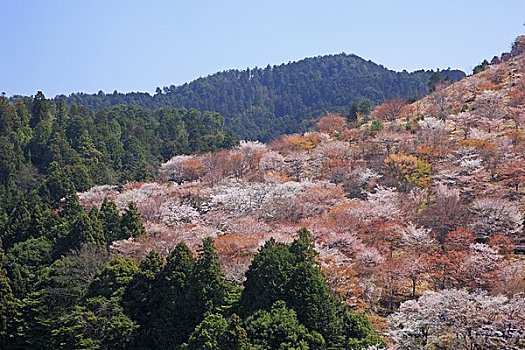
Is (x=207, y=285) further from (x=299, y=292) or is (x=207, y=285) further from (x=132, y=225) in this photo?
(x=132, y=225)

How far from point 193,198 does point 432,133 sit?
1709cm

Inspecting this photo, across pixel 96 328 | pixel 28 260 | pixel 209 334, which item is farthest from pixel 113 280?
pixel 28 260

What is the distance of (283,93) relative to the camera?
120m

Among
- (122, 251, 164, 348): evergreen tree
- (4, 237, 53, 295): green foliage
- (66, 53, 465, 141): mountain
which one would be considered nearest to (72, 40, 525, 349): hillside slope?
(122, 251, 164, 348): evergreen tree

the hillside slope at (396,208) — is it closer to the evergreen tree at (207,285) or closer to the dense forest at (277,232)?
the dense forest at (277,232)

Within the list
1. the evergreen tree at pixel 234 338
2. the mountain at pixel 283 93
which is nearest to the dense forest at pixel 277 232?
the evergreen tree at pixel 234 338

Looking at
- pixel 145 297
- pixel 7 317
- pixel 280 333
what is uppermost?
pixel 145 297

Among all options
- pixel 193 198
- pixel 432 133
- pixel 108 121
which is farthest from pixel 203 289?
pixel 108 121

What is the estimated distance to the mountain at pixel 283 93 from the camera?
104125mm

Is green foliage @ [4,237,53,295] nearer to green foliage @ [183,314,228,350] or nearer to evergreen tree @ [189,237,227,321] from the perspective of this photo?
evergreen tree @ [189,237,227,321]

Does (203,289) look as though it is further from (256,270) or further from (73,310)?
(73,310)

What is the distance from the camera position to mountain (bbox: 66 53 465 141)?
104125 mm

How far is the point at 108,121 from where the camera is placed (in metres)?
57.2

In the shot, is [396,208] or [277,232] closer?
[277,232]
